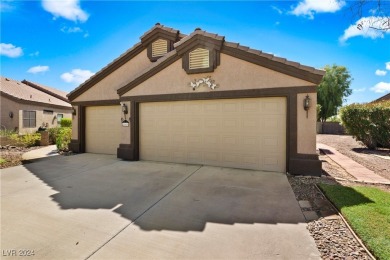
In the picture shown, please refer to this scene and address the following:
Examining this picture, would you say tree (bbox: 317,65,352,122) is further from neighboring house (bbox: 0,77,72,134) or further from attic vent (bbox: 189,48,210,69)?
neighboring house (bbox: 0,77,72,134)

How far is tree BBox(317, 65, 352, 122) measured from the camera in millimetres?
31547

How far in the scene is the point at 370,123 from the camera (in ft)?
38.1

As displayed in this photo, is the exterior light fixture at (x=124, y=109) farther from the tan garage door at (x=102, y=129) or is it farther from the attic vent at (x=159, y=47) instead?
the attic vent at (x=159, y=47)

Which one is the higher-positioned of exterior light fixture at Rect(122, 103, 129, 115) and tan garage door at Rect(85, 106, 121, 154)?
exterior light fixture at Rect(122, 103, 129, 115)

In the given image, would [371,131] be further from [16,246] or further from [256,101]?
[16,246]

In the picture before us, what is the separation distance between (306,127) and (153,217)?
5.57 metres

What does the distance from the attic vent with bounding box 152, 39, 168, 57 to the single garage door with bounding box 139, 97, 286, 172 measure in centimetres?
330

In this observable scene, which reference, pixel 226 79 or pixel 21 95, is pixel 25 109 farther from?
pixel 226 79

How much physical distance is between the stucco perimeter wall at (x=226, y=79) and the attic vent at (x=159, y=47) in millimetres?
2565

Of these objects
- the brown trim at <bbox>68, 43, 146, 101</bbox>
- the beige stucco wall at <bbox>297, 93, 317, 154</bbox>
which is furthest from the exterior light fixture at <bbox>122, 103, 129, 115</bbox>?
the beige stucco wall at <bbox>297, 93, 317, 154</bbox>

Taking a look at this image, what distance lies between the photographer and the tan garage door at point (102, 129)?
34.8ft

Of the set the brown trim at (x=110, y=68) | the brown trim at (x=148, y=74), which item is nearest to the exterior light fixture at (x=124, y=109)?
the brown trim at (x=148, y=74)

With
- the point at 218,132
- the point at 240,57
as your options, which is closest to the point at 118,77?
the point at 218,132

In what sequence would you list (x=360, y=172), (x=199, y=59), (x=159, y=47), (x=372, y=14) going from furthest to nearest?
(x=159, y=47) < (x=199, y=59) < (x=360, y=172) < (x=372, y=14)
